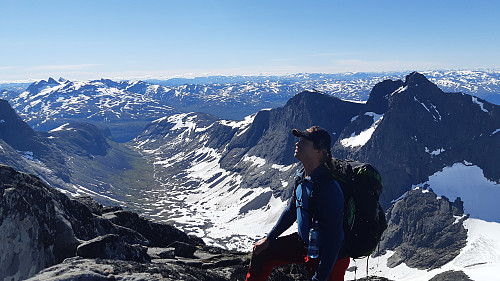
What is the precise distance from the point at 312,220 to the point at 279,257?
1531mm

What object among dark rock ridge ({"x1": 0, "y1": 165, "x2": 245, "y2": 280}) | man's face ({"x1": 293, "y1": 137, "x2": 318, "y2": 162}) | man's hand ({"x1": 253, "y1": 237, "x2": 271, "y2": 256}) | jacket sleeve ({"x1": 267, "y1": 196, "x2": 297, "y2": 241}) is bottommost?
dark rock ridge ({"x1": 0, "y1": 165, "x2": 245, "y2": 280})

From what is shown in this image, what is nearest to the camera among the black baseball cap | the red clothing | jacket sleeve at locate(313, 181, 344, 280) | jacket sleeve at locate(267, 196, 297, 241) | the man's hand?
jacket sleeve at locate(313, 181, 344, 280)

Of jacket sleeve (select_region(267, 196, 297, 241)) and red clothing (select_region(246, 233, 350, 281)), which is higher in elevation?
jacket sleeve (select_region(267, 196, 297, 241))

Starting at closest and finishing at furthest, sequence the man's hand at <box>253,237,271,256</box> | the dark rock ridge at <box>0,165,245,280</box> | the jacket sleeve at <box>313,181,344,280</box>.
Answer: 1. the jacket sleeve at <box>313,181,344,280</box>
2. the man's hand at <box>253,237,271,256</box>
3. the dark rock ridge at <box>0,165,245,280</box>

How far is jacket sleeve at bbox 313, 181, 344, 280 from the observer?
7.97 m

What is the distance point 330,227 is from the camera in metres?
8.04

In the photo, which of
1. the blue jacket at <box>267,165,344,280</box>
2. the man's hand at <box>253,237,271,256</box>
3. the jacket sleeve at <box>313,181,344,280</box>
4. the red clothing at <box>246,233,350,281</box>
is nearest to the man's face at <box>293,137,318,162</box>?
the blue jacket at <box>267,165,344,280</box>

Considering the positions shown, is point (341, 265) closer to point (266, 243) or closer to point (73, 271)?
point (266, 243)

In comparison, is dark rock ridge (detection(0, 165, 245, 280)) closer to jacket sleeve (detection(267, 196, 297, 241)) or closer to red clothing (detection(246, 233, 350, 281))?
red clothing (detection(246, 233, 350, 281))

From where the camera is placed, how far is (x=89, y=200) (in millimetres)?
30547

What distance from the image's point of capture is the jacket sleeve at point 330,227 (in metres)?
7.97

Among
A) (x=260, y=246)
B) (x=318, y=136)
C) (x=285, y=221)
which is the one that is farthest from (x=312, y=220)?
(x=318, y=136)

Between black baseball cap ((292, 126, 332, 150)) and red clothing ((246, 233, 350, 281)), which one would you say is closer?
black baseball cap ((292, 126, 332, 150))

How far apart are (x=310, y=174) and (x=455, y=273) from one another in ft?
621
